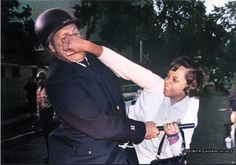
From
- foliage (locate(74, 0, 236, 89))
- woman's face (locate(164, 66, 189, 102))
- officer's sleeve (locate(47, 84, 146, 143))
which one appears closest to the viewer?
officer's sleeve (locate(47, 84, 146, 143))

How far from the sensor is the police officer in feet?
7.11

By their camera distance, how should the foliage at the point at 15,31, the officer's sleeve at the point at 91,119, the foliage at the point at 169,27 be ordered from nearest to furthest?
the officer's sleeve at the point at 91,119
the foliage at the point at 169,27
the foliage at the point at 15,31

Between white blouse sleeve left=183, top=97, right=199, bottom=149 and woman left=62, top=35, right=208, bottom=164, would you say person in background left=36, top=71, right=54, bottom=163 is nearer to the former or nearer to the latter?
woman left=62, top=35, right=208, bottom=164

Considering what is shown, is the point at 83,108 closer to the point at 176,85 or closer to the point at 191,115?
the point at 176,85

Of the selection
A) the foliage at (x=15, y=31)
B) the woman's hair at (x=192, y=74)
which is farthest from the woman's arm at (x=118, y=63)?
the foliage at (x=15, y=31)

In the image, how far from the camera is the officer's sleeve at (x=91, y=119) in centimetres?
215

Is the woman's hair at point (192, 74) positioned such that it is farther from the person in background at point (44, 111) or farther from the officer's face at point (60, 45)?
the person in background at point (44, 111)

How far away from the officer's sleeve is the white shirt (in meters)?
0.64

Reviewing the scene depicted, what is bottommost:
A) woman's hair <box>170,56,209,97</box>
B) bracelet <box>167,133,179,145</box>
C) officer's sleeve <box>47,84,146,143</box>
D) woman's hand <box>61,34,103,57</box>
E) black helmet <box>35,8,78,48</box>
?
bracelet <box>167,133,179,145</box>

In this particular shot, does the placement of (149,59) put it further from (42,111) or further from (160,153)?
(42,111)

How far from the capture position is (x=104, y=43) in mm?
3102

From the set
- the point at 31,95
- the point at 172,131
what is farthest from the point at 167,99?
the point at 31,95

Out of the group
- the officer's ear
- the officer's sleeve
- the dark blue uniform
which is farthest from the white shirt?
the officer's sleeve

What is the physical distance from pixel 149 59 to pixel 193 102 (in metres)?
0.55
